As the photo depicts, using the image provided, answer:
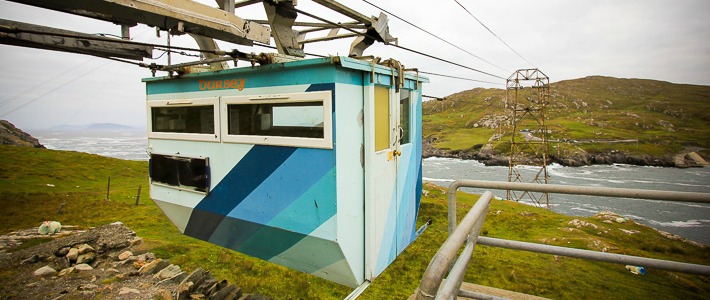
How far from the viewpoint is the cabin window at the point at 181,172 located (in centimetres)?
532

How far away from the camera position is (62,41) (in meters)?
4.40

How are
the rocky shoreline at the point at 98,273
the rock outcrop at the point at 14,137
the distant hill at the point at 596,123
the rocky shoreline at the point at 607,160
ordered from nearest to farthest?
the rocky shoreline at the point at 98,273, the rock outcrop at the point at 14,137, the rocky shoreline at the point at 607,160, the distant hill at the point at 596,123

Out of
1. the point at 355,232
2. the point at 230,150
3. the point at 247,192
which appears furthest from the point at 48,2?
the point at 355,232

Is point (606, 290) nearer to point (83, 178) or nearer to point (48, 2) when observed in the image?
point (48, 2)

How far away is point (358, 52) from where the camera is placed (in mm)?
7219

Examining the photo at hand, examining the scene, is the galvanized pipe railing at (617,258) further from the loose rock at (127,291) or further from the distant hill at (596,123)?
the distant hill at (596,123)

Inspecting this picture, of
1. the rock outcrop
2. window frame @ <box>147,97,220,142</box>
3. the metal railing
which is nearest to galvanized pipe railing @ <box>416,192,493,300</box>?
the metal railing

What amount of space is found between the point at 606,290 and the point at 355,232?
7009 millimetres

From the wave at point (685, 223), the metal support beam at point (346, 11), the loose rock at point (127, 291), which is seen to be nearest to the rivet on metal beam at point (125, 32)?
the metal support beam at point (346, 11)

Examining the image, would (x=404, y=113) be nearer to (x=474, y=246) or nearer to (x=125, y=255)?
(x=474, y=246)

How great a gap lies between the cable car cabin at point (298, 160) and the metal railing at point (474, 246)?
4.98 ft

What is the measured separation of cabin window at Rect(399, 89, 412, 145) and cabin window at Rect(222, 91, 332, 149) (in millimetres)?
1705

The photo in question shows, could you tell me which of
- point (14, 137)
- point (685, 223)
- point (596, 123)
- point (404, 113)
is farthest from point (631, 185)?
point (14, 137)

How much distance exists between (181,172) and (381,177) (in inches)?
135
